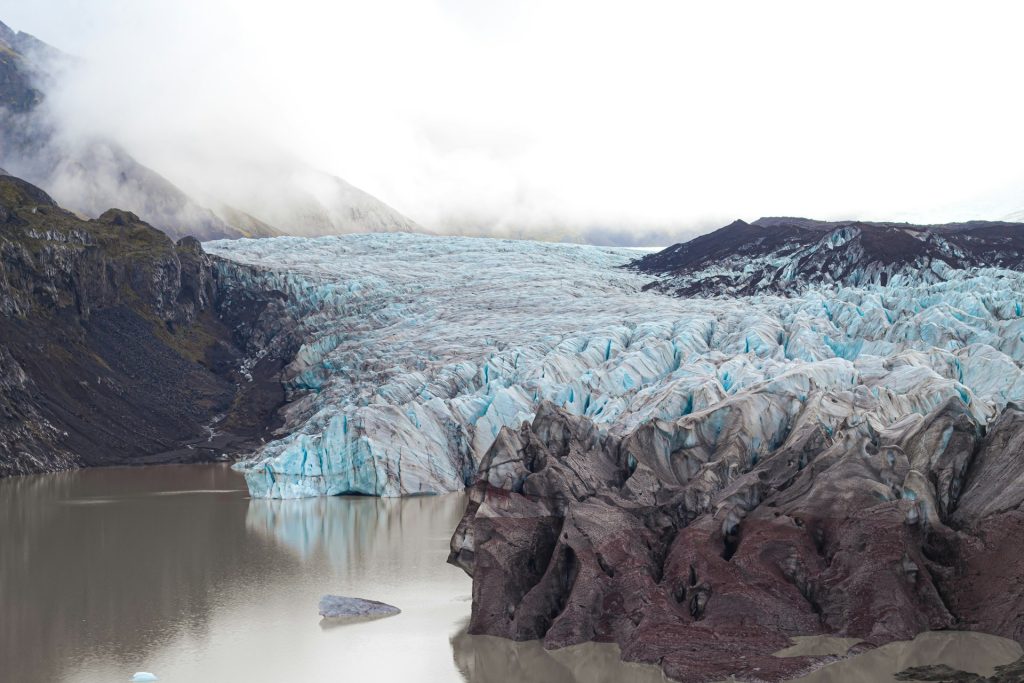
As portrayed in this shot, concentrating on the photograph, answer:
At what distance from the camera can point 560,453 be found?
21531 mm

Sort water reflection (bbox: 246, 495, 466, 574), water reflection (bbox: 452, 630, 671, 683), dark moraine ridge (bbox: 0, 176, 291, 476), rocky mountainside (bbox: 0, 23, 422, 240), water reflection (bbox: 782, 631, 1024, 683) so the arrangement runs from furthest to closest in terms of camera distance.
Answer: rocky mountainside (bbox: 0, 23, 422, 240)
dark moraine ridge (bbox: 0, 176, 291, 476)
water reflection (bbox: 246, 495, 466, 574)
water reflection (bbox: 452, 630, 671, 683)
water reflection (bbox: 782, 631, 1024, 683)

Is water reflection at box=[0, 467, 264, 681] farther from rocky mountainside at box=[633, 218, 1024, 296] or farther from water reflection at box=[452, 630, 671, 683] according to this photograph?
rocky mountainside at box=[633, 218, 1024, 296]

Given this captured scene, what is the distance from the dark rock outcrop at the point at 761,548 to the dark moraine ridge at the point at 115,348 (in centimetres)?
3687

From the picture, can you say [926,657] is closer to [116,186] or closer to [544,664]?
[544,664]

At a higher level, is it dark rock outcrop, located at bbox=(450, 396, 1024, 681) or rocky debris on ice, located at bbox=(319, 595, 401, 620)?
dark rock outcrop, located at bbox=(450, 396, 1024, 681)

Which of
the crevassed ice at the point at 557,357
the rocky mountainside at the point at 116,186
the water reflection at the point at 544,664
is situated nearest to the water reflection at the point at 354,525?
the crevassed ice at the point at 557,357

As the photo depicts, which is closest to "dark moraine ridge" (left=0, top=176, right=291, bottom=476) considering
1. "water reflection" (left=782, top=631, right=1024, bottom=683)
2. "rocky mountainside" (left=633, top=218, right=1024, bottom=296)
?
"rocky mountainside" (left=633, top=218, right=1024, bottom=296)

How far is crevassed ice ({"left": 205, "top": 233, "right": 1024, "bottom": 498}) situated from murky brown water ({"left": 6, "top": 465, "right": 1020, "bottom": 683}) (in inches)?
119

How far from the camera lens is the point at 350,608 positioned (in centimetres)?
2020

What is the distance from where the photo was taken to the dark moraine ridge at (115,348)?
52125 millimetres

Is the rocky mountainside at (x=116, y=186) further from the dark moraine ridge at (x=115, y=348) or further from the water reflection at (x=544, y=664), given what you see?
the water reflection at (x=544, y=664)

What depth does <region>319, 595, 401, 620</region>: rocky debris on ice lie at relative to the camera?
20062 millimetres

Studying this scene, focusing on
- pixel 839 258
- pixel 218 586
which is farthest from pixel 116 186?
pixel 218 586

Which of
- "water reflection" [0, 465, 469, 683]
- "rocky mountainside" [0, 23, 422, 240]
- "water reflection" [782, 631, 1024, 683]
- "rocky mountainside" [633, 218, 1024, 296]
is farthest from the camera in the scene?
"rocky mountainside" [0, 23, 422, 240]
